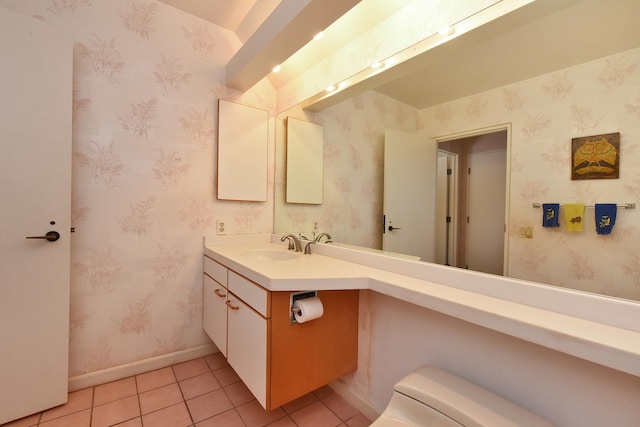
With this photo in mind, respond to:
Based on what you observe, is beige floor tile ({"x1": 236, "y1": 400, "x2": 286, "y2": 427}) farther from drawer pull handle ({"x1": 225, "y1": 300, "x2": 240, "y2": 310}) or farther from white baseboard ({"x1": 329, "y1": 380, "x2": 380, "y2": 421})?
drawer pull handle ({"x1": 225, "y1": 300, "x2": 240, "y2": 310})

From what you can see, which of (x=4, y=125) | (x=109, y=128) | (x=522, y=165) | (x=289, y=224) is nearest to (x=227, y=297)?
(x=289, y=224)

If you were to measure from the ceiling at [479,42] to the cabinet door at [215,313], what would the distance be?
149 centimetres

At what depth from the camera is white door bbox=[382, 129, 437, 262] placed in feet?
4.57

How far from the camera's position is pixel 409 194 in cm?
155

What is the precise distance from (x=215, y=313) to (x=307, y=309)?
875mm

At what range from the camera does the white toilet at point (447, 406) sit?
80 cm

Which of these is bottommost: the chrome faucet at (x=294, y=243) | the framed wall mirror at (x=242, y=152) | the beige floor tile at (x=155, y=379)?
the beige floor tile at (x=155, y=379)

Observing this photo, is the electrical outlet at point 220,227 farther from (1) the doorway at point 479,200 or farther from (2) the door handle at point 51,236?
(1) the doorway at point 479,200

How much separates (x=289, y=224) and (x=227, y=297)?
0.81m

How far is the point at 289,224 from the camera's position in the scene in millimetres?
2242

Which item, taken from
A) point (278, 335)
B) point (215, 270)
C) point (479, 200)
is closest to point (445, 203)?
point (479, 200)

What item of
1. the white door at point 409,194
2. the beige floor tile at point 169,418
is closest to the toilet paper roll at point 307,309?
the white door at point 409,194

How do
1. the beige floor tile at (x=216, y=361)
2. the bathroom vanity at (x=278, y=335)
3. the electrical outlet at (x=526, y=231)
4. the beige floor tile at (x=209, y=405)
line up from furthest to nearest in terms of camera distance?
1. the beige floor tile at (x=216, y=361)
2. the beige floor tile at (x=209, y=405)
3. the bathroom vanity at (x=278, y=335)
4. the electrical outlet at (x=526, y=231)

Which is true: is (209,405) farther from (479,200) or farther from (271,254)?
(479,200)
